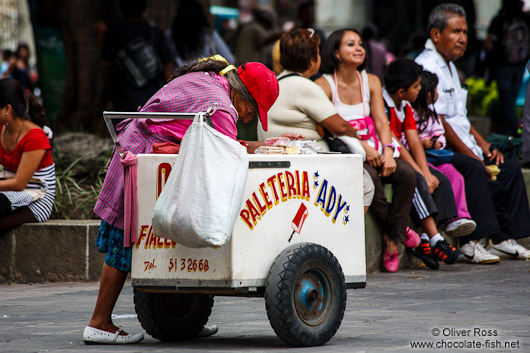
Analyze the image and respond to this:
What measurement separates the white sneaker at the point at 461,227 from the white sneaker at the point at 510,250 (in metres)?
0.66

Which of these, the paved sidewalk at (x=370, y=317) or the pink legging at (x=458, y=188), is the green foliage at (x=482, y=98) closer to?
the pink legging at (x=458, y=188)

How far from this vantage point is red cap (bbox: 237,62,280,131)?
5059 mm

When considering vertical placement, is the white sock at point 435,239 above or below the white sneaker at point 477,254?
above

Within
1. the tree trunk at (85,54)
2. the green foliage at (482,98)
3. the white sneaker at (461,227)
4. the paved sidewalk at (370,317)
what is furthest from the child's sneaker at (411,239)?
the green foliage at (482,98)

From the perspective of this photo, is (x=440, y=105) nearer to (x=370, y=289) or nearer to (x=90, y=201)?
(x=370, y=289)

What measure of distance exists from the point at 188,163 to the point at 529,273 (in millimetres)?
4118

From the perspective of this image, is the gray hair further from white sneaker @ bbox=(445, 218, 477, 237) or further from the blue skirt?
the blue skirt

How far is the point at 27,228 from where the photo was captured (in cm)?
775

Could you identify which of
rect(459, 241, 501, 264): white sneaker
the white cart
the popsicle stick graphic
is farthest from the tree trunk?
the popsicle stick graphic

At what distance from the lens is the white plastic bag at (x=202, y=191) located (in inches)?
179

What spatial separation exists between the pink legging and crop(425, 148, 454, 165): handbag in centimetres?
7

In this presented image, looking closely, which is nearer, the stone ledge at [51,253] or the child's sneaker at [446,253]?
the stone ledge at [51,253]

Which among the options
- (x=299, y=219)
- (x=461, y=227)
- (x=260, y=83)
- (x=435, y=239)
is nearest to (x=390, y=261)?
(x=435, y=239)

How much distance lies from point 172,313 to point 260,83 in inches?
49.1
